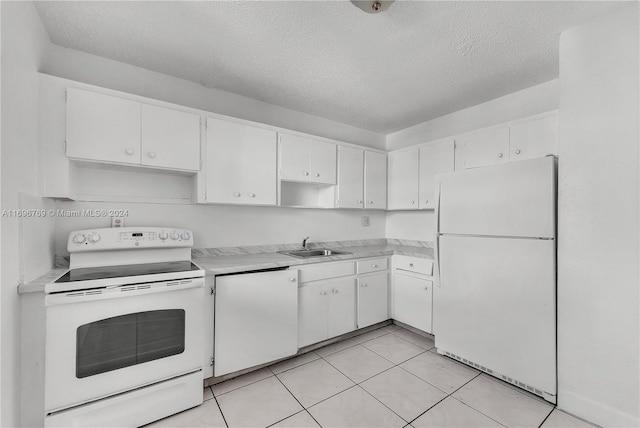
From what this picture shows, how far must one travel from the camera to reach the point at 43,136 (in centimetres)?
168

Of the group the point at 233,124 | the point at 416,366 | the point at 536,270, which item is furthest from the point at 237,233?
the point at 536,270

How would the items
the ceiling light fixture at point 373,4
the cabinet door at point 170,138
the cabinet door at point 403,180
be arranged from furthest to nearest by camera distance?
the cabinet door at point 403,180, the cabinet door at point 170,138, the ceiling light fixture at point 373,4

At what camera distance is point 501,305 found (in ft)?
6.72

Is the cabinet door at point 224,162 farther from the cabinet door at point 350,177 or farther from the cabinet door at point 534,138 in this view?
the cabinet door at point 534,138

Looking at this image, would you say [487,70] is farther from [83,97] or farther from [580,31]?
[83,97]

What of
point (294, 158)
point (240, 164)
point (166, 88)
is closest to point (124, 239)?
point (240, 164)

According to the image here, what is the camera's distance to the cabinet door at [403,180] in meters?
3.27

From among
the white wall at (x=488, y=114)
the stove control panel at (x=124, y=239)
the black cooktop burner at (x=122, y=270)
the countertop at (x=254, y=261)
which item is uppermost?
the white wall at (x=488, y=114)

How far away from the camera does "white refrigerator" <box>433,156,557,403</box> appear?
1.85 meters

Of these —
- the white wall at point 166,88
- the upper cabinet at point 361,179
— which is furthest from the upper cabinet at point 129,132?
the upper cabinet at point 361,179

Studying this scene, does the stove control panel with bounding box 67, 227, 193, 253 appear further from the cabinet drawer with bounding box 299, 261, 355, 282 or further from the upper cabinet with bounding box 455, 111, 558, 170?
the upper cabinet with bounding box 455, 111, 558, 170

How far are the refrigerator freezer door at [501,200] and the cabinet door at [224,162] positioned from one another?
1.87 meters

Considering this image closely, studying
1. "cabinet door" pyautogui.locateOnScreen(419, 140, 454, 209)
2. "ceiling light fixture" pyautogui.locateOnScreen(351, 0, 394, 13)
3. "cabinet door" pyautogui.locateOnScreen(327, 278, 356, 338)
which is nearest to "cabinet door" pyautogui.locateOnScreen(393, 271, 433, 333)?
"cabinet door" pyautogui.locateOnScreen(327, 278, 356, 338)

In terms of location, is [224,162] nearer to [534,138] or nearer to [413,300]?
[413,300]
